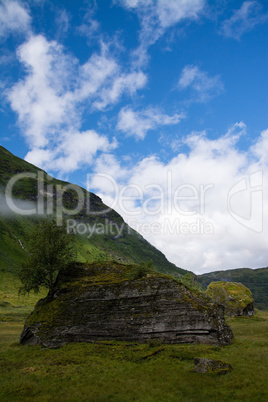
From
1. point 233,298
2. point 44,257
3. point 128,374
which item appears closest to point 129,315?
point 128,374

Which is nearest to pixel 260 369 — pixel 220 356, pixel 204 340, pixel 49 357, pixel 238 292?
pixel 220 356

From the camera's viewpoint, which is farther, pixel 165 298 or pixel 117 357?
pixel 165 298

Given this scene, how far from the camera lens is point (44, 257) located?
38.2 meters

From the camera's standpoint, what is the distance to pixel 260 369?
19.8 metres

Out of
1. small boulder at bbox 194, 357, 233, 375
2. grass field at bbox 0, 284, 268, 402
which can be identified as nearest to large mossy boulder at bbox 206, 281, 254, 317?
grass field at bbox 0, 284, 268, 402

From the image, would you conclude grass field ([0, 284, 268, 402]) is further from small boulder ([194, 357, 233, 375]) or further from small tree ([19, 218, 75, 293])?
small tree ([19, 218, 75, 293])

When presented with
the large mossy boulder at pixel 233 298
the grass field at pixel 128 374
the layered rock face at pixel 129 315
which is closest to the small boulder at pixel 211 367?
the grass field at pixel 128 374

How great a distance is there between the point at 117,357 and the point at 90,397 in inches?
345

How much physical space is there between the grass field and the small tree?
10818mm

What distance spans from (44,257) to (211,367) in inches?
1147

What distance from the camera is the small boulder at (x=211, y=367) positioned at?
19.1 meters

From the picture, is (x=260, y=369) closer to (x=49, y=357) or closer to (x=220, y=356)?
(x=220, y=356)

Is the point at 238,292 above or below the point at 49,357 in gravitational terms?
below

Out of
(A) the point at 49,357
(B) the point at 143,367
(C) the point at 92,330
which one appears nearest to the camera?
(B) the point at 143,367
